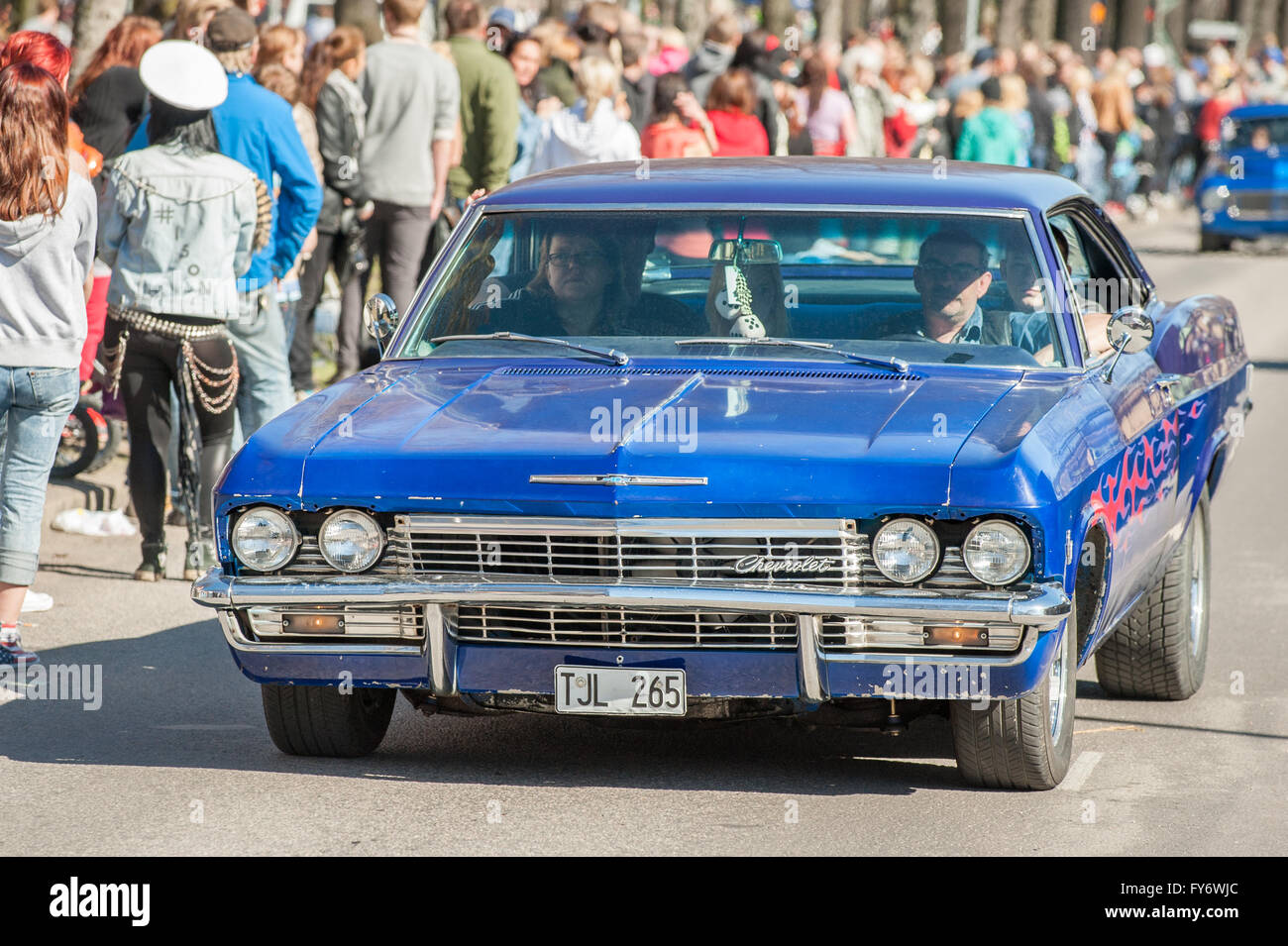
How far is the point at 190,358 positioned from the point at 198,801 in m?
3.32

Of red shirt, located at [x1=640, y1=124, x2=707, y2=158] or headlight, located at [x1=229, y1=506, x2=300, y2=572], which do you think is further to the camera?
red shirt, located at [x1=640, y1=124, x2=707, y2=158]

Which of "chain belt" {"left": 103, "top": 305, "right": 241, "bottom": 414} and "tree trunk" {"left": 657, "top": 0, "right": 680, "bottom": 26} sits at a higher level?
"chain belt" {"left": 103, "top": 305, "right": 241, "bottom": 414}

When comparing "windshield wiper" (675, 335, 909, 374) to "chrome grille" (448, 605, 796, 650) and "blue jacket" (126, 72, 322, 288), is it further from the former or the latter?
"blue jacket" (126, 72, 322, 288)

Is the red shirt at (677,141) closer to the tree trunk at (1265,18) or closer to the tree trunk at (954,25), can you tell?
the tree trunk at (954,25)

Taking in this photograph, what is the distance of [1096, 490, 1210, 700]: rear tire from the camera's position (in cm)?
706

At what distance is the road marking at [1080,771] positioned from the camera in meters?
5.94

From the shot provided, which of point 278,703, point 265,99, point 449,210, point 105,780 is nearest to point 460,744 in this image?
point 278,703

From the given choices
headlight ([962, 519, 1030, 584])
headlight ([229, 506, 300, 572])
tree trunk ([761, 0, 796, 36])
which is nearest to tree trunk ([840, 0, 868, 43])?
tree trunk ([761, 0, 796, 36])

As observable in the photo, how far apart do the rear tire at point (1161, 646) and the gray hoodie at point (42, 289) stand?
3.59 m

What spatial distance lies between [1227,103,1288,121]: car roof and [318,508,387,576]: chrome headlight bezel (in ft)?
84.0

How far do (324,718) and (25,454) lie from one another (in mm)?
1878

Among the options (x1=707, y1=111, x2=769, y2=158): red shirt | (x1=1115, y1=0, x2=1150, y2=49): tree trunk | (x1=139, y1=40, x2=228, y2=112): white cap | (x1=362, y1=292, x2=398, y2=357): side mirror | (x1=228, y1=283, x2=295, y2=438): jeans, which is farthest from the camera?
(x1=1115, y1=0, x2=1150, y2=49): tree trunk

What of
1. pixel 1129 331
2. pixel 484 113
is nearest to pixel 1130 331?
pixel 1129 331

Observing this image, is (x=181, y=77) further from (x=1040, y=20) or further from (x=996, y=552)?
(x=1040, y=20)
